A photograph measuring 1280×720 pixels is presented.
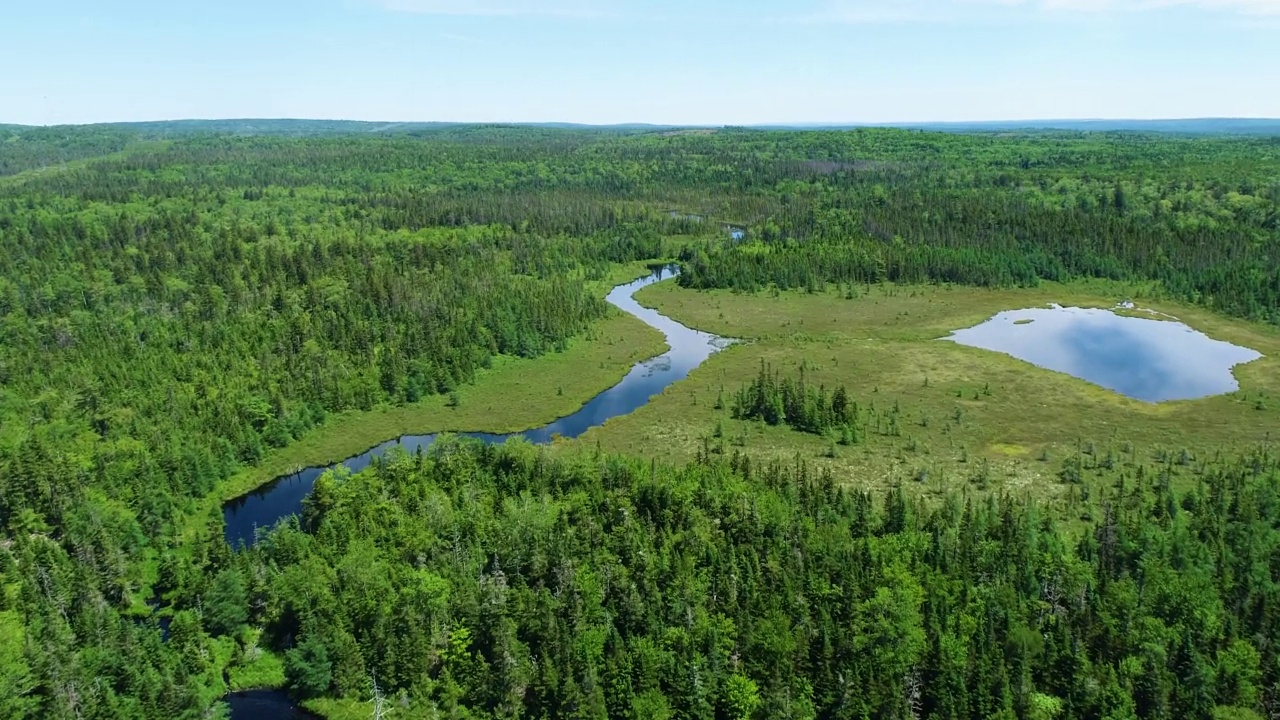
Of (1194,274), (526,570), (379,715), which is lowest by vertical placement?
(379,715)

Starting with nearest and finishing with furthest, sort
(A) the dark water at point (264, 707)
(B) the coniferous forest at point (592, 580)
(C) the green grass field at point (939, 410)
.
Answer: (B) the coniferous forest at point (592, 580) → (A) the dark water at point (264, 707) → (C) the green grass field at point (939, 410)

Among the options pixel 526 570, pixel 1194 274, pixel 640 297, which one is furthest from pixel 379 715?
pixel 1194 274

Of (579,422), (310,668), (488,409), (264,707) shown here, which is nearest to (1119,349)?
(579,422)

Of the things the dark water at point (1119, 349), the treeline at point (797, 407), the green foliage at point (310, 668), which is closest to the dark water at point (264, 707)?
the green foliage at point (310, 668)

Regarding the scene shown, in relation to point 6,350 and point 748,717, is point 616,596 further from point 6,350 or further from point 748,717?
point 6,350

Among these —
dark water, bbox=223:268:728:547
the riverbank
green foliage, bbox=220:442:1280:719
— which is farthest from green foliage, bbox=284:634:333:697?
the riverbank

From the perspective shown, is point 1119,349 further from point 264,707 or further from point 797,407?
point 264,707

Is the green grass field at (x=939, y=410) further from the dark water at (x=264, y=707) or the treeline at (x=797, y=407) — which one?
the dark water at (x=264, y=707)

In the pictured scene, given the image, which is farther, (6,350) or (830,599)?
(6,350)
